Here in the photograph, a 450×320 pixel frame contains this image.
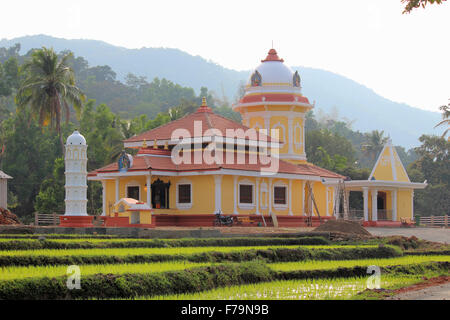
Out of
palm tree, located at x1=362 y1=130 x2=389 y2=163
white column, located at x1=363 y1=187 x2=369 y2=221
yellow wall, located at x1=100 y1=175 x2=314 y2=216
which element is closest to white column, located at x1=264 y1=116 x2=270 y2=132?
Answer: white column, located at x1=363 y1=187 x2=369 y2=221

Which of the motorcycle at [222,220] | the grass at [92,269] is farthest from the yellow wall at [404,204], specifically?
the grass at [92,269]

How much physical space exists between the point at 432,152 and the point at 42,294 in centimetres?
6848

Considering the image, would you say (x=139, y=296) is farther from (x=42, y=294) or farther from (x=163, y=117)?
(x=163, y=117)

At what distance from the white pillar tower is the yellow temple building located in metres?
2.10

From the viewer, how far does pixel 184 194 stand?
41938mm

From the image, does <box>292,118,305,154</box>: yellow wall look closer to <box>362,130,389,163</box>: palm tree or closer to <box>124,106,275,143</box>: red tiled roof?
<box>124,106,275,143</box>: red tiled roof

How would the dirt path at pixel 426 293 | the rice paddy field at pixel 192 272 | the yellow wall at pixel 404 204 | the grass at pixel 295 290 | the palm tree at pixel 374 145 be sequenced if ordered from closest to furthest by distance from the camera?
the rice paddy field at pixel 192 272
the grass at pixel 295 290
the dirt path at pixel 426 293
the yellow wall at pixel 404 204
the palm tree at pixel 374 145

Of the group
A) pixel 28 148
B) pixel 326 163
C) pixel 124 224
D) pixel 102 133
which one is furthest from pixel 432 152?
pixel 124 224

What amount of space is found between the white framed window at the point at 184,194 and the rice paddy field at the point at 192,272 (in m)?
15.9

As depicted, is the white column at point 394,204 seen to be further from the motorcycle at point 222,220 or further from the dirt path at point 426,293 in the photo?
the dirt path at point 426,293

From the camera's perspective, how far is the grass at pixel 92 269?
47.6 feet

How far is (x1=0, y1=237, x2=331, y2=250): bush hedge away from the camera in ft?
71.5

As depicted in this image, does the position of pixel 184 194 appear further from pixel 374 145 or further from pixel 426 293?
pixel 374 145
